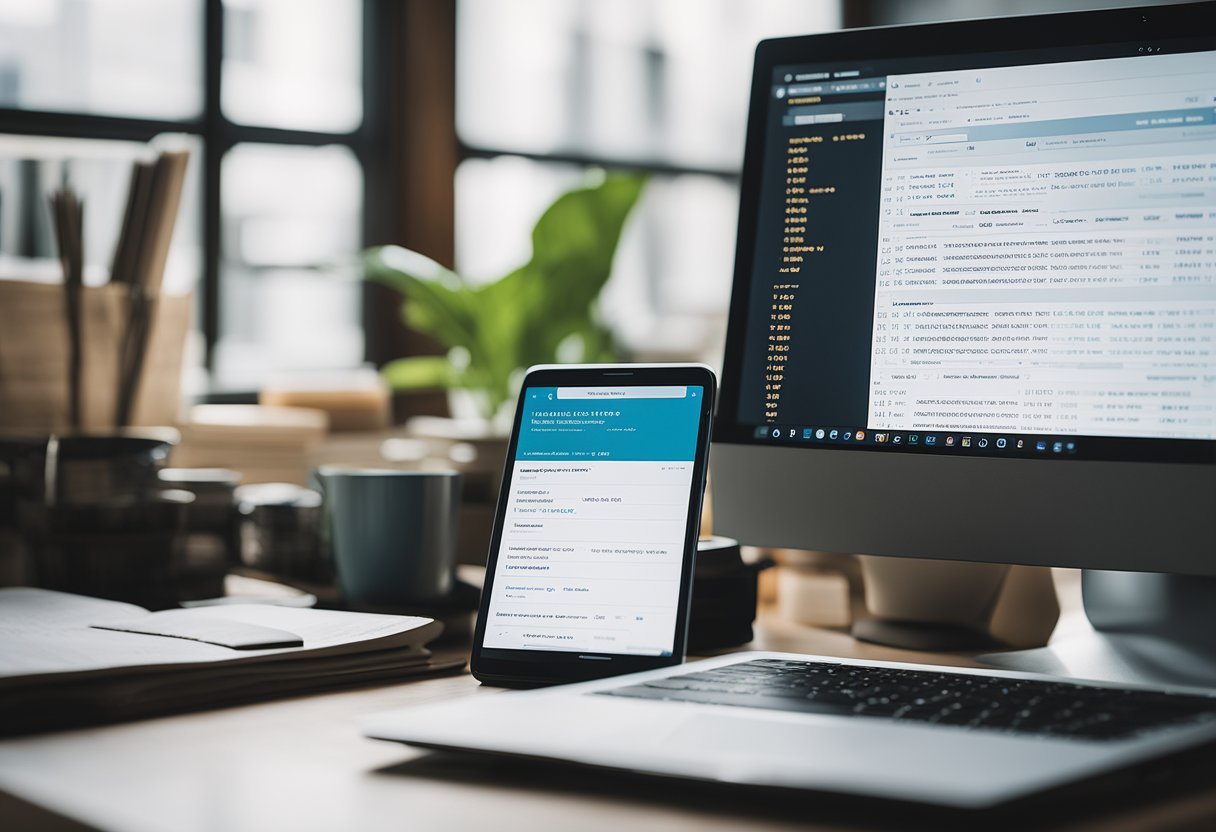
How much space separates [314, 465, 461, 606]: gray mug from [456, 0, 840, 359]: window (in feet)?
7.77

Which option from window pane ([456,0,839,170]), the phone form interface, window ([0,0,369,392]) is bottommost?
the phone form interface

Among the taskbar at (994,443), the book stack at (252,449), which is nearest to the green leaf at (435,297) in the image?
the book stack at (252,449)

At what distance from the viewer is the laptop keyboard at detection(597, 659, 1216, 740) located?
573 millimetres

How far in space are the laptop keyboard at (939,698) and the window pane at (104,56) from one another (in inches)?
110

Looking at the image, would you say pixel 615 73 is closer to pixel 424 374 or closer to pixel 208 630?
pixel 424 374

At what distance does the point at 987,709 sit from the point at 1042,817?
0.11m

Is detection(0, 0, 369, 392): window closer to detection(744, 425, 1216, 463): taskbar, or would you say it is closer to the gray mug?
the gray mug

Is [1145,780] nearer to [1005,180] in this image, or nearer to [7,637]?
[1005,180]

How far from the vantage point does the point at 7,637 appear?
0.79 meters

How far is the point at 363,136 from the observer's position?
355cm

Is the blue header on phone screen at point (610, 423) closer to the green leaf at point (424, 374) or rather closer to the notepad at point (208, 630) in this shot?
the notepad at point (208, 630)

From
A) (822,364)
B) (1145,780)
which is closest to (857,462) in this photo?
(822,364)

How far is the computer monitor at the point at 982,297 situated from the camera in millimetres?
777

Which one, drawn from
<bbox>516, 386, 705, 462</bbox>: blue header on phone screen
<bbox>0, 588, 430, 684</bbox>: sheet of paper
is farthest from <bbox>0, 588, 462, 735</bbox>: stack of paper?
<bbox>516, 386, 705, 462</bbox>: blue header on phone screen
